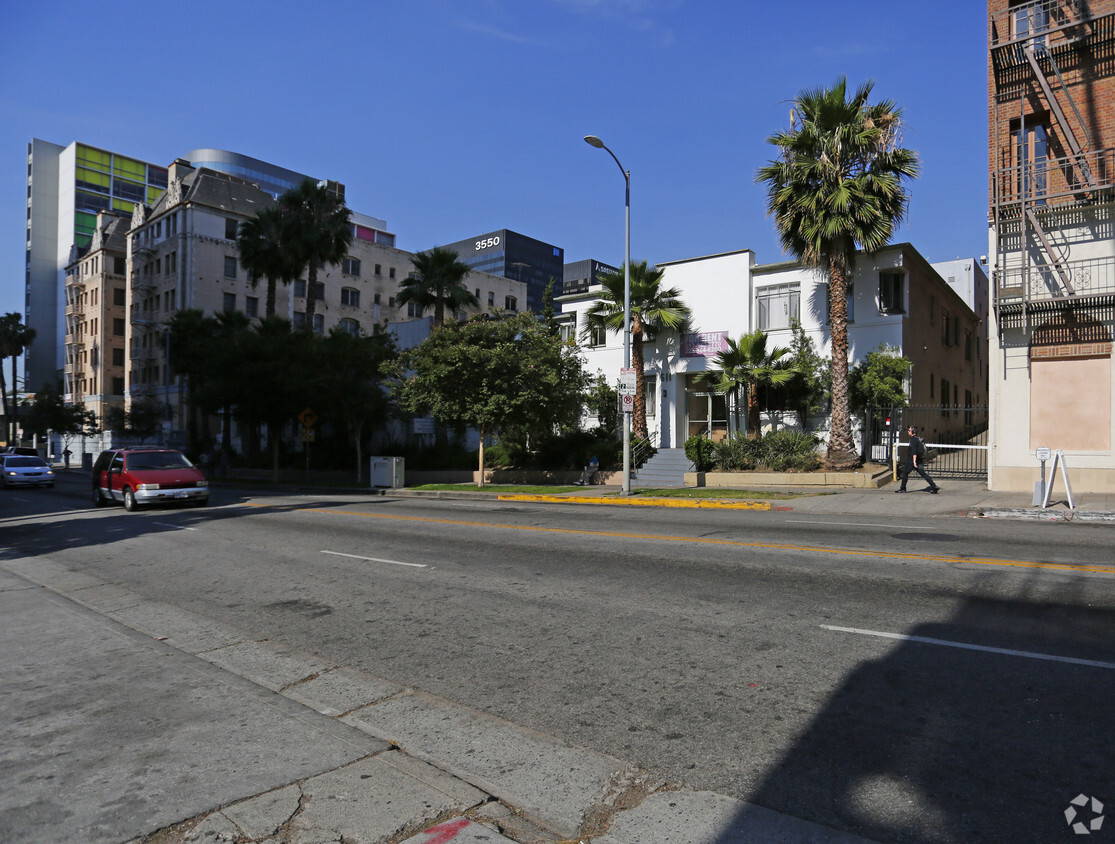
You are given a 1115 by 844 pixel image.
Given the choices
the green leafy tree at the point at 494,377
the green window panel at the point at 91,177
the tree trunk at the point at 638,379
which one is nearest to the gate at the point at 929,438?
the tree trunk at the point at 638,379

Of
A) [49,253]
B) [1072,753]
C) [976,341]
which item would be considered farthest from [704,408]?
[49,253]

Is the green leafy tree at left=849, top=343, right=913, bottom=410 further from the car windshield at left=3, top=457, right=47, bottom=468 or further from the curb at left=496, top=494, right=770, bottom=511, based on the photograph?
the car windshield at left=3, top=457, right=47, bottom=468

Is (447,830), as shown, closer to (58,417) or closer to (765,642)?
(765,642)

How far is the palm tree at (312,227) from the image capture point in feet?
135

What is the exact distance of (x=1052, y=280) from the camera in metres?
19.3

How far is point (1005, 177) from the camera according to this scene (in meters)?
20.0

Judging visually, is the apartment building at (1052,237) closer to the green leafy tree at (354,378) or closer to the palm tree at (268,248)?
the green leafy tree at (354,378)

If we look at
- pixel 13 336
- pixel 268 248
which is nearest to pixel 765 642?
pixel 268 248

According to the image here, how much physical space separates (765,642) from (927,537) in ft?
22.7

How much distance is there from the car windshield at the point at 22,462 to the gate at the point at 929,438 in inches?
1396

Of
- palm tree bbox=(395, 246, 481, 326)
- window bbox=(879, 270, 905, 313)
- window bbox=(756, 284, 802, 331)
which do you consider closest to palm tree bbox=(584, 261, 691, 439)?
window bbox=(756, 284, 802, 331)

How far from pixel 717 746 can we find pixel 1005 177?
21.4 meters

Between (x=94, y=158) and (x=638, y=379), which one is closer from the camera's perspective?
(x=638, y=379)

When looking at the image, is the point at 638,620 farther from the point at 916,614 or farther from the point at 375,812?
the point at 375,812
